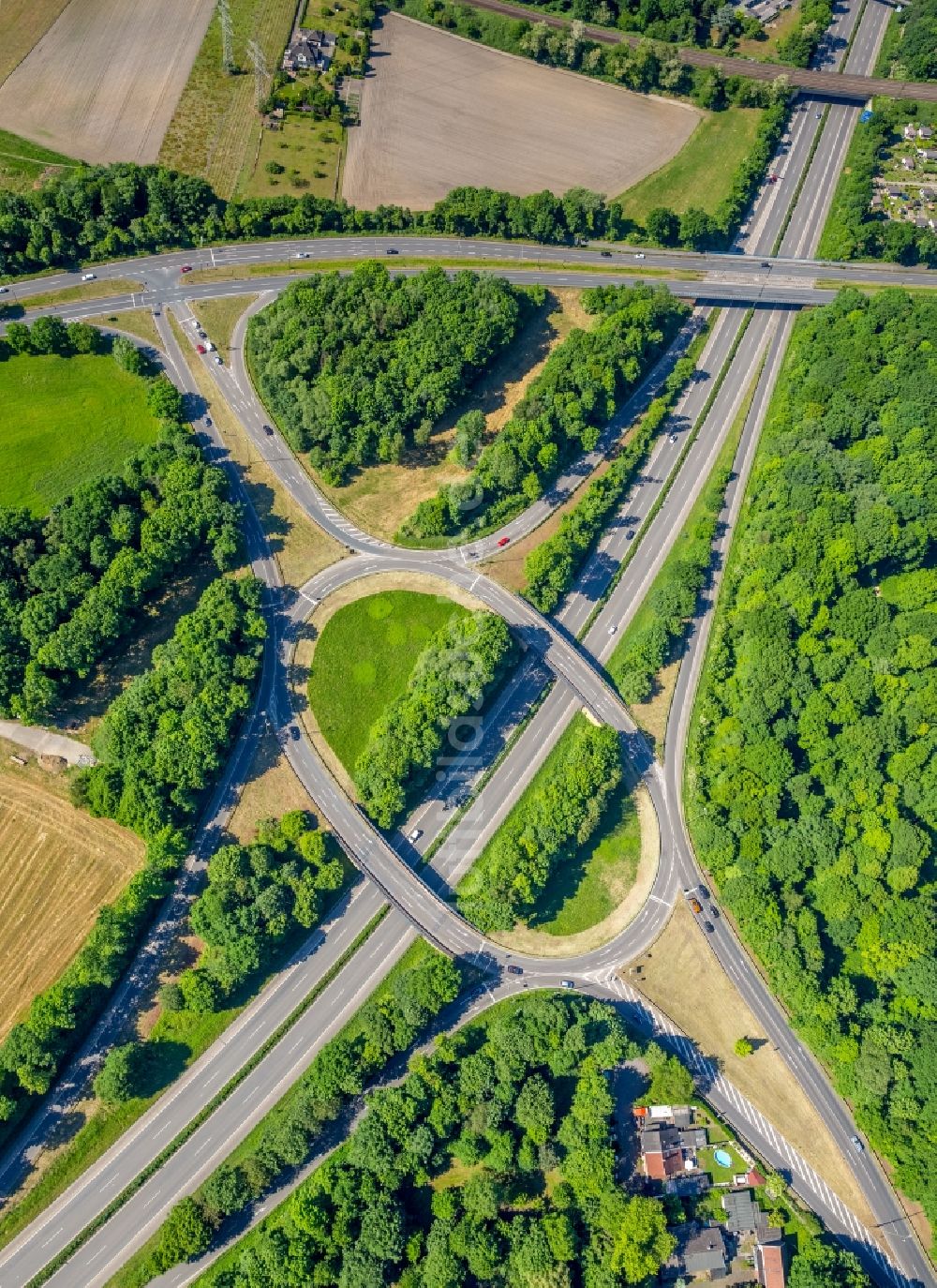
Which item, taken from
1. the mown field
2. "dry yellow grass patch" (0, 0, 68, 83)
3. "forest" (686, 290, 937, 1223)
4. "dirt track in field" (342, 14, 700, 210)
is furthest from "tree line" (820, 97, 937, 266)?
"dry yellow grass patch" (0, 0, 68, 83)

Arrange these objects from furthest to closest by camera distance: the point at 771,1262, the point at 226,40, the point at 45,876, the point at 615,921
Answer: the point at 226,40 < the point at 615,921 < the point at 45,876 < the point at 771,1262

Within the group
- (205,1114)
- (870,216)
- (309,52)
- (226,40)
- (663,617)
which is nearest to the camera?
(205,1114)

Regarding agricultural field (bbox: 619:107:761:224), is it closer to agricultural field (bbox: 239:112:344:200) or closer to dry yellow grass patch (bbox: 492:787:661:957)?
agricultural field (bbox: 239:112:344:200)

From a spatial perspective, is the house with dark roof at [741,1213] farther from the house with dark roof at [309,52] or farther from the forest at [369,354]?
the house with dark roof at [309,52]

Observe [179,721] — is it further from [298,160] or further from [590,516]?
[298,160]

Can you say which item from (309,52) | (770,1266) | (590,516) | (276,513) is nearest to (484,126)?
(309,52)

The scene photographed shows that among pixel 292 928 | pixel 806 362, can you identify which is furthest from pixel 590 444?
pixel 292 928

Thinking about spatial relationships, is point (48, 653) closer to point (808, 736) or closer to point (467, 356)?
point (467, 356)
